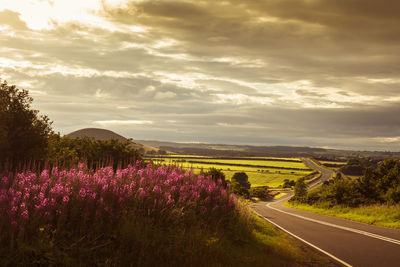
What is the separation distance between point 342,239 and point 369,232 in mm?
3412

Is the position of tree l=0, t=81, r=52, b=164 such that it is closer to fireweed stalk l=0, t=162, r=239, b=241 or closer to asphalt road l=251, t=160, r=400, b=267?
fireweed stalk l=0, t=162, r=239, b=241

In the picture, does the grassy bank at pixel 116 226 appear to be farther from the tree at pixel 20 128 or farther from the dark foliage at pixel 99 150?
the dark foliage at pixel 99 150

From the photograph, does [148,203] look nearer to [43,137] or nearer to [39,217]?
[39,217]

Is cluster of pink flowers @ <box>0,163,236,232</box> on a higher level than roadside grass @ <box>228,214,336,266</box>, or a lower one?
higher

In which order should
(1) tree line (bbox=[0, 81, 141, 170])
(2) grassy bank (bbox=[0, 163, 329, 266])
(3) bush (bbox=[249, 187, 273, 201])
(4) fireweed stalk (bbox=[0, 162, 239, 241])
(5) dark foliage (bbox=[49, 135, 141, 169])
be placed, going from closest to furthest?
1. (2) grassy bank (bbox=[0, 163, 329, 266])
2. (4) fireweed stalk (bbox=[0, 162, 239, 241])
3. (1) tree line (bbox=[0, 81, 141, 170])
4. (5) dark foliage (bbox=[49, 135, 141, 169])
5. (3) bush (bbox=[249, 187, 273, 201])

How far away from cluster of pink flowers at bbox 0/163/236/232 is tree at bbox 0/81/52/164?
16.8 ft

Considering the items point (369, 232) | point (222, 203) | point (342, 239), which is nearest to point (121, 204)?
point (222, 203)

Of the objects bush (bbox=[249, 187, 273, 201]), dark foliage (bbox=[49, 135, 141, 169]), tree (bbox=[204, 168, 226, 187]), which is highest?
dark foliage (bbox=[49, 135, 141, 169])

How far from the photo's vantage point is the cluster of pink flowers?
8099 mm

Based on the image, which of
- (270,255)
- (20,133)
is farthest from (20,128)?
(270,255)

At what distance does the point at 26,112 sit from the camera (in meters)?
15.9

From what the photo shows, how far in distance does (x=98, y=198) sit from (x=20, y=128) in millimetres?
7964

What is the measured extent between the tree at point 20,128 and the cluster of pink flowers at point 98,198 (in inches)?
201

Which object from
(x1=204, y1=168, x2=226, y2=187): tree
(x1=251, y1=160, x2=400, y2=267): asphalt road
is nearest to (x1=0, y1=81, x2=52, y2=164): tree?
(x1=204, y1=168, x2=226, y2=187): tree
